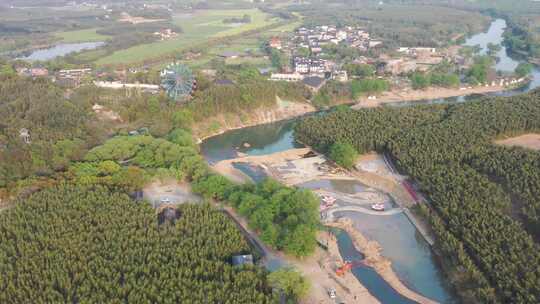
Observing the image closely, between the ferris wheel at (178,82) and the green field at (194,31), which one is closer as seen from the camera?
the ferris wheel at (178,82)

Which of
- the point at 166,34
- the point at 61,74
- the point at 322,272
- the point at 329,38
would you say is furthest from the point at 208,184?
the point at 166,34

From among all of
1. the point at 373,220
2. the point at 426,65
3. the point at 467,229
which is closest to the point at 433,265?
the point at 467,229

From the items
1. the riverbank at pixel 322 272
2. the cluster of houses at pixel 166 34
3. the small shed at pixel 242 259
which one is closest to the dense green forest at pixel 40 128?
the riverbank at pixel 322 272

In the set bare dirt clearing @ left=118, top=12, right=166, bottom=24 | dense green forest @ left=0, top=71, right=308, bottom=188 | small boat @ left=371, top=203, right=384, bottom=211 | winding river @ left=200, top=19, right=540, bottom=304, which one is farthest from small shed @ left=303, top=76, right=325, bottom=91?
bare dirt clearing @ left=118, top=12, right=166, bottom=24

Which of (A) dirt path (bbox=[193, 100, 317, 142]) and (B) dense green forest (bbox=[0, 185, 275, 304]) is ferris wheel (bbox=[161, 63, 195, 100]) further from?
(B) dense green forest (bbox=[0, 185, 275, 304])

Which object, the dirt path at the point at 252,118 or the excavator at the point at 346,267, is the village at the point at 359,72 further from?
the excavator at the point at 346,267
